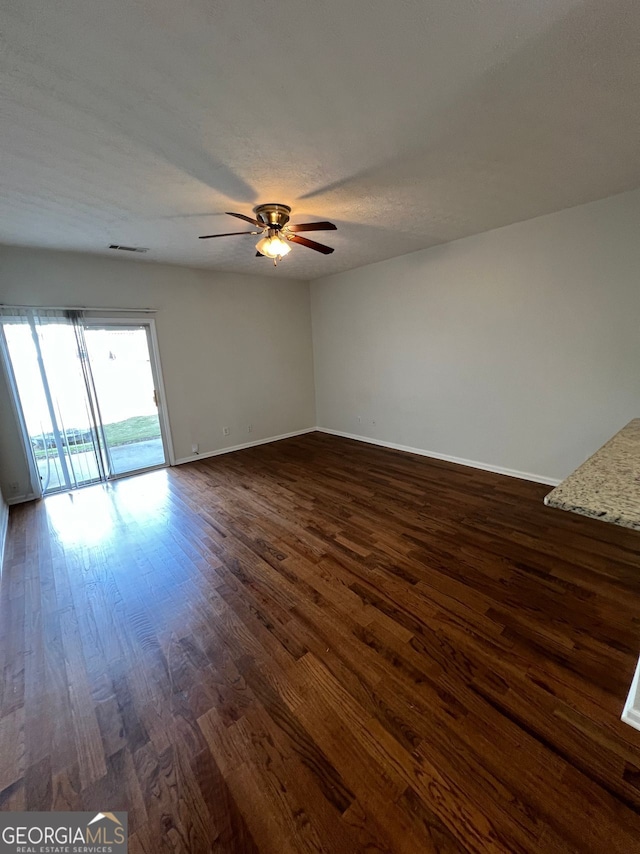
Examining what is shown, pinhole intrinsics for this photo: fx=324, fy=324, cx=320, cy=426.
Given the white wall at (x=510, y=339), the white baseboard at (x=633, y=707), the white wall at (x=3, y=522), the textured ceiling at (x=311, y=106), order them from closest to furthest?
the textured ceiling at (x=311, y=106) < the white baseboard at (x=633, y=707) < the white wall at (x=3, y=522) < the white wall at (x=510, y=339)

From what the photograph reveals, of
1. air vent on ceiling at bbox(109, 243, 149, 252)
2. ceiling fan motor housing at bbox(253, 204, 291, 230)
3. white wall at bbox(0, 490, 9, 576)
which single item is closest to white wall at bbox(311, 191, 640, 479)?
ceiling fan motor housing at bbox(253, 204, 291, 230)

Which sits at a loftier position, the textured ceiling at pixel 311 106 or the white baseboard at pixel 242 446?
the textured ceiling at pixel 311 106

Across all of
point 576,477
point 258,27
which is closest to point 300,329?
point 258,27

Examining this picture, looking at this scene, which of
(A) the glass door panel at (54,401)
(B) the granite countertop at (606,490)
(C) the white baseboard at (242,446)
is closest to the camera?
(B) the granite countertop at (606,490)

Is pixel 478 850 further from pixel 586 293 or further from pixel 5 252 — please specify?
pixel 5 252

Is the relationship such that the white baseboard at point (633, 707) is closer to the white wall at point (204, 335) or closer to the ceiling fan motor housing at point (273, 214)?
the ceiling fan motor housing at point (273, 214)

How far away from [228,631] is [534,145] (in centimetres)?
334

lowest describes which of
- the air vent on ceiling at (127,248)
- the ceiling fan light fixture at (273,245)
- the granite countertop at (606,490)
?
the granite countertop at (606,490)

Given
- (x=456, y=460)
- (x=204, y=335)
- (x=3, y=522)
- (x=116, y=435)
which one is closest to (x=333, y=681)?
(x=456, y=460)

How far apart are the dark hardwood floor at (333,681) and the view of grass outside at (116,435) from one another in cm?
118

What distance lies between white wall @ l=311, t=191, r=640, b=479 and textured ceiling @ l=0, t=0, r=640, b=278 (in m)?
0.51

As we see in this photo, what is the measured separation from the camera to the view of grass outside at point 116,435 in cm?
374

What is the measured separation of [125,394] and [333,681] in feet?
13.4

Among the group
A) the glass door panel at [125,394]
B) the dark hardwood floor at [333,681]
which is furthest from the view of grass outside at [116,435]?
the dark hardwood floor at [333,681]
